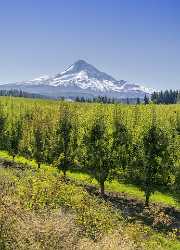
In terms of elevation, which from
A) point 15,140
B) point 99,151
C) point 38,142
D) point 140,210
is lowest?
point 140,210

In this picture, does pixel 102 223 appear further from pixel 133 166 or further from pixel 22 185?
pixel 133 166

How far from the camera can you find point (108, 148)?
55625 mm

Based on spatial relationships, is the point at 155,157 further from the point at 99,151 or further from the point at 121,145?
the point at 121,145

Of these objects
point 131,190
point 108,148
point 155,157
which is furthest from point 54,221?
point 131,190

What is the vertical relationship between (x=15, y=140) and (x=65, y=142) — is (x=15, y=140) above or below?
below

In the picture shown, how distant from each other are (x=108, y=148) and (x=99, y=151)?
46.3 inches

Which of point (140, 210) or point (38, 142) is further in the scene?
point (38, 142)

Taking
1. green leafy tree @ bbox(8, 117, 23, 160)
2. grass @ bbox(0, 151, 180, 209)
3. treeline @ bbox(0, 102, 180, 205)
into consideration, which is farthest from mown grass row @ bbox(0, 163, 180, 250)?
green leafy tree @ bbox(8, 117, 23, 160)

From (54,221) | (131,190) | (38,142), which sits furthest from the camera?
(38,142)

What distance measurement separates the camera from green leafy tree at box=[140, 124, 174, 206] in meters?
50.2

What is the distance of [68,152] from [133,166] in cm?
1323

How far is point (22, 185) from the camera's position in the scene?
25.0m

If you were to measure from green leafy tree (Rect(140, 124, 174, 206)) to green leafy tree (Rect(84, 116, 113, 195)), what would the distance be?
585 centimetres

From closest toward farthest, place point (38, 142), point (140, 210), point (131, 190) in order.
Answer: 1. point (140, 210)
2. point (131, 190)
3. point (38, 142)
